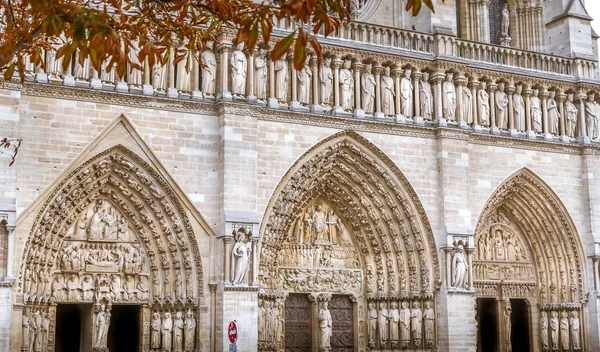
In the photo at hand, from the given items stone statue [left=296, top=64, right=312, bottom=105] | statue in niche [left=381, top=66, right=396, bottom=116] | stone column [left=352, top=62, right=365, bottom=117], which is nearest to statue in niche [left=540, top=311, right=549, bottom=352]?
statue in niche [left=381, top=66, right=396, bottom=116]

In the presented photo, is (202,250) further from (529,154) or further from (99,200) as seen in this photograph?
(529,154)

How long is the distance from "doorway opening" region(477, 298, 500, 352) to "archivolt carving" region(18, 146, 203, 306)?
8026mm

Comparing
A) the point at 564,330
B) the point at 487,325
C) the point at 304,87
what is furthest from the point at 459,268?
the point at 304,87

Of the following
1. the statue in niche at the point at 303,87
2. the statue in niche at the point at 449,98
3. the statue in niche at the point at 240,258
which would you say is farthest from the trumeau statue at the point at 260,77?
the statue in niche at the point at 449,98

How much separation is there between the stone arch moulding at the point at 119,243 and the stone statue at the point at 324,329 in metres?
3.20

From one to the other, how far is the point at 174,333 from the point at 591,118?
11.8 meters

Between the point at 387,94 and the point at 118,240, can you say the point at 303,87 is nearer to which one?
the point at 387,94

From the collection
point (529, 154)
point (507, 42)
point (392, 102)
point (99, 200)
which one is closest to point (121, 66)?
point (99, 200)

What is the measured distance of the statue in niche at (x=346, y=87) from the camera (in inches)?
783

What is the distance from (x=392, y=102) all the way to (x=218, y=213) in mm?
5007

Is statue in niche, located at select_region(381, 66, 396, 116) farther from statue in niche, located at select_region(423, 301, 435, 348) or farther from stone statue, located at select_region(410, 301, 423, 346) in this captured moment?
statue in niche, located at select_region(423, 301, 435, 348)

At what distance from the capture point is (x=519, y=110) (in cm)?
2206

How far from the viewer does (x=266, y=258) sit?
1891cm

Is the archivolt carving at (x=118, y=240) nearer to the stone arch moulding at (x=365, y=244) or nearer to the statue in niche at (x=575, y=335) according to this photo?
the stone arch moulding at (x=365, y=244)
